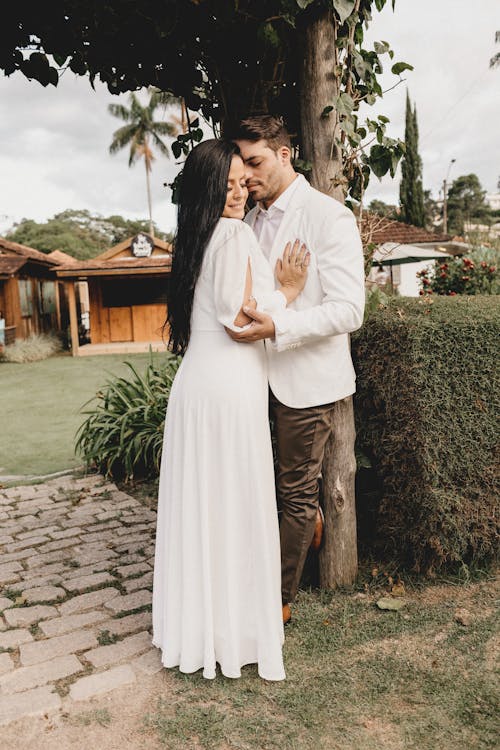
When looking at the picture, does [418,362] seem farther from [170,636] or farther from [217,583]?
[170,636]

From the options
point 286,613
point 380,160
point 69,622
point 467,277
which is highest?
point 380,160

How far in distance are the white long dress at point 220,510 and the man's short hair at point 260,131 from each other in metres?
0.51

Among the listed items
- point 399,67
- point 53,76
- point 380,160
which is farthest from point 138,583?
point 399,67

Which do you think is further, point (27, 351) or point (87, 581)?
point (27, 351)

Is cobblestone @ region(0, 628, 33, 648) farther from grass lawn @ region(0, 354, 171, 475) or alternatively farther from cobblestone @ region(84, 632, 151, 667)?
grass lawn @ region(0, 354, 171, 475)

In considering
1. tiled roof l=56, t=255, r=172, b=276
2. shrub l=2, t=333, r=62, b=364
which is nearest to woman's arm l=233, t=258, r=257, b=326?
tiled roof l=56, t=255, r=172, b=276

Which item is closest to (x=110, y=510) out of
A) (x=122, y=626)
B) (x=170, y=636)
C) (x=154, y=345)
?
(x=122, y=626)

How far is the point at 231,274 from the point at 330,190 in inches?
38.3

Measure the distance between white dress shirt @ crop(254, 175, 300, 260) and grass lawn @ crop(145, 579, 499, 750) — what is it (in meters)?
1.90

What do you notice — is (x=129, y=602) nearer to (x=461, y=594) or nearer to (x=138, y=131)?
(x=461, y=594)

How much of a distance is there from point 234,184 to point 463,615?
240 cm

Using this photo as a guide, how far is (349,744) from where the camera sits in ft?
7.25

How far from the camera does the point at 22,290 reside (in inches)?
866

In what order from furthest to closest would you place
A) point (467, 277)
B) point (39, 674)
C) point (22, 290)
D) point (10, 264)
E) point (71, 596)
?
point (22, 290) → point (10, 264) → point (467, 277) → point (71, 596) → point (39, 674)
